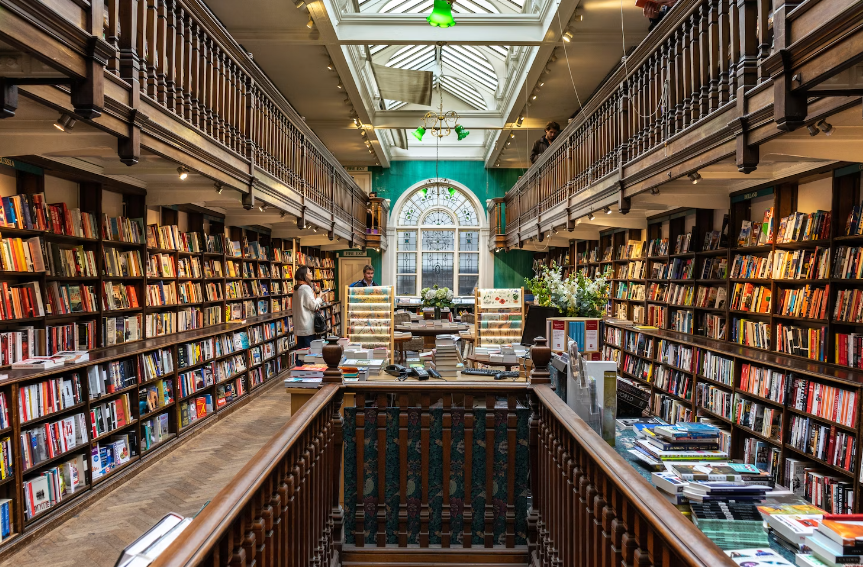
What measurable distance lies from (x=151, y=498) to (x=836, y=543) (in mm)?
4621

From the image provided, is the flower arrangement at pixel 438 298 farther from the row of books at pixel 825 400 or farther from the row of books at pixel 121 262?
the row of books at pixel 825 400

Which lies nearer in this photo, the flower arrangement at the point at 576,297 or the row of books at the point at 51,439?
the row of books at the point at 51,439

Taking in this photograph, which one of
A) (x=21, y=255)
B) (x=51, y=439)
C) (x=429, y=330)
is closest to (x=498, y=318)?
(x=429, y=330)

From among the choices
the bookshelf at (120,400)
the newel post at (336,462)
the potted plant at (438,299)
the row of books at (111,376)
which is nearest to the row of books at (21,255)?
the bookshelf at (120,400)

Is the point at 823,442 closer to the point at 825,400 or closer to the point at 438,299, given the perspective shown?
the point at 825,400

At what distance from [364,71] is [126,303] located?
7043 mm

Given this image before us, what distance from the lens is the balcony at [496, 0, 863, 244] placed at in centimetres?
244

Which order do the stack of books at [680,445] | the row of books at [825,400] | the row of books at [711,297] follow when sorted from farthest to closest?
the row of books at [711,297] → the row of books at [825,400] → the stack of books at [680,445]

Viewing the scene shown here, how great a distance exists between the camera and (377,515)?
3152mm

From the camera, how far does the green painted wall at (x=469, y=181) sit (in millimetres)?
17531

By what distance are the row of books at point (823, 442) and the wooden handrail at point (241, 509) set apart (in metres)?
3.41

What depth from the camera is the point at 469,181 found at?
1769 cm

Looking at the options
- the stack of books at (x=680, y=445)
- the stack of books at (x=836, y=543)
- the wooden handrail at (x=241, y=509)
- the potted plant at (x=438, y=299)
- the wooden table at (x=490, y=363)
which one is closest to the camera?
the wooden handrail at (x=241, y=509)

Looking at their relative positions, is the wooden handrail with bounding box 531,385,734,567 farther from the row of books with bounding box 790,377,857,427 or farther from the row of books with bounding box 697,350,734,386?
the row of books with bounding box 697,350,734,386
